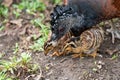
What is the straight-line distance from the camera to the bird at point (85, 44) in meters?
3.78

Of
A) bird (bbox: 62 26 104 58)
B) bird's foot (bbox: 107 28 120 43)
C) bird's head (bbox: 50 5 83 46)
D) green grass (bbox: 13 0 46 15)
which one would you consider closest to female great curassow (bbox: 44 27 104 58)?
bird (bbox: 62 26 104 58)


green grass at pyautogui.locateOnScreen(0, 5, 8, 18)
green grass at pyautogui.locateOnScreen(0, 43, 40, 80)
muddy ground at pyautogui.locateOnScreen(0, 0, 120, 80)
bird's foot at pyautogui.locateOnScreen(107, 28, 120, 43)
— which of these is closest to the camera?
muddy ground at pyautogui.locateOnScreen(0, 0, 120, 80)


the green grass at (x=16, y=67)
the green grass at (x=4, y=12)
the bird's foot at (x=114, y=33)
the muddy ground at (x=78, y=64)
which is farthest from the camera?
the green grass at (x=4, y=12)

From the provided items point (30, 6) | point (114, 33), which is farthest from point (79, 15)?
point (30, 6)

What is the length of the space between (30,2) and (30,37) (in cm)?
92

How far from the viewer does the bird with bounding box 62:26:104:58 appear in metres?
3.78

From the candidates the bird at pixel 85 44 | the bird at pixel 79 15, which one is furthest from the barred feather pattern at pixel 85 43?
the bird at pixel 79 15

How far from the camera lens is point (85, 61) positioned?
3768 mm

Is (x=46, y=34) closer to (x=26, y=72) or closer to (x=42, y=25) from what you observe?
(x=42, y=25)

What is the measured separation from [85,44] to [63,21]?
364 mm

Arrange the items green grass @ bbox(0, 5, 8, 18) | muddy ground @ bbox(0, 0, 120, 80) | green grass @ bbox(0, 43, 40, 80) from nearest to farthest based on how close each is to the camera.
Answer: muddy ground @ bbox(0, 0, 120, 80), green grass @ bbox(0, 43, 40, 80), green grass @ bbox(0, 5, 8, 18)

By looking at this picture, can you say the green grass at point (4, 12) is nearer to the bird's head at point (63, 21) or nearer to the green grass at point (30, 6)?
the green grass at point (30, 6)

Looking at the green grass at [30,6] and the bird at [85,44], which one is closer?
the bird at [85,44]

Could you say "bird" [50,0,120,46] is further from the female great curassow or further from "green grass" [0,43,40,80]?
"green grass" [0,43,40,80]
